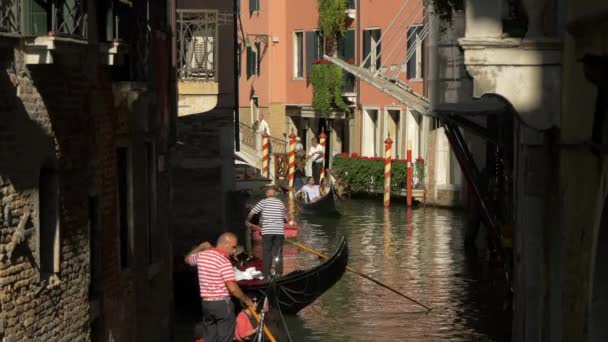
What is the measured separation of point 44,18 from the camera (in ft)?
25.9

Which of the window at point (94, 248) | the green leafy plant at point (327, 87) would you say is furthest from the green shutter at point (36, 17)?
the green leafy plant at point (327, 87)

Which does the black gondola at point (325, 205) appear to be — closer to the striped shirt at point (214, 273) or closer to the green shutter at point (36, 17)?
the striped shirt at point (214, 273)

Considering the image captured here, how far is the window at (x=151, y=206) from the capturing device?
454 inches

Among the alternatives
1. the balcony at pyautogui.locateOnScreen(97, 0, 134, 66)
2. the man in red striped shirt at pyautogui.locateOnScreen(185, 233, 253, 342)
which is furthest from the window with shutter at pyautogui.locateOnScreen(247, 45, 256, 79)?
the man in red striped shirt at pyautogui.locateOnScreen(185, 233, 253, 342)

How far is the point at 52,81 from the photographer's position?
27.4 ft

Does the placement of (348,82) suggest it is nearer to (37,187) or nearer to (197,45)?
(197,45)

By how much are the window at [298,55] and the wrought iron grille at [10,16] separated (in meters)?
27.9

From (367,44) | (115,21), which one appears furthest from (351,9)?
(115,21)

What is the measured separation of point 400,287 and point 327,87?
640 inches

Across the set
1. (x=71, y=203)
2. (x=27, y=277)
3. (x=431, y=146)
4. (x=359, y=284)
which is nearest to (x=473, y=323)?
(x=359, y=284)

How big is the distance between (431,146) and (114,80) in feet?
56.7

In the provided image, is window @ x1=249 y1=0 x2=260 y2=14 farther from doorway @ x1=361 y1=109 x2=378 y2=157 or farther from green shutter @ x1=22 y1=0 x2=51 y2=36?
green shutter @ x1=22 y1=0 x2=51 y2=36

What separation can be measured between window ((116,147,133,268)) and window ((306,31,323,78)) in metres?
23.4

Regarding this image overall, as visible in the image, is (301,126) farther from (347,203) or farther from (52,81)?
(52,81)
